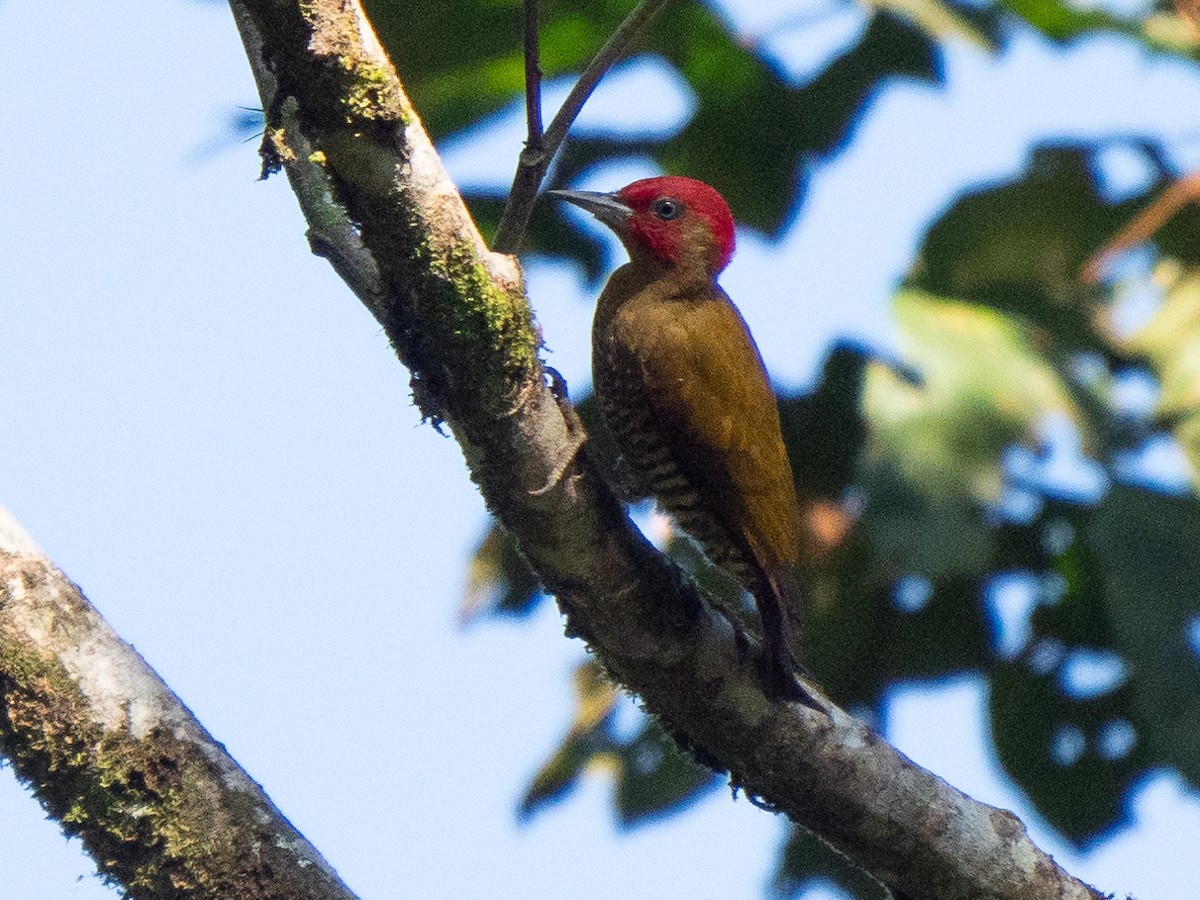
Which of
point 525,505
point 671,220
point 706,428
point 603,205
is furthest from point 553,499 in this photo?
point 603,205

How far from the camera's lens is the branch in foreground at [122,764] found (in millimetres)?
3129

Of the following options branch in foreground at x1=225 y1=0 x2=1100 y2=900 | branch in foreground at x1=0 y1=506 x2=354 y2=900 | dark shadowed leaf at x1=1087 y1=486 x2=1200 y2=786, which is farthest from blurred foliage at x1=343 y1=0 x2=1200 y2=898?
branch in foreground at x1=0 y1=506 x2=354 y2=900

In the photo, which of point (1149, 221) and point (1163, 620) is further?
point (1149, 221)

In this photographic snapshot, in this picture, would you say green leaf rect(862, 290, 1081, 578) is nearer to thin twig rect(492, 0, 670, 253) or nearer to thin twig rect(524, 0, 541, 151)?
thin twig rect(492, 0, 670, 253)

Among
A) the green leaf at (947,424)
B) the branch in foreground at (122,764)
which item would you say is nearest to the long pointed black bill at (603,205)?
the green leaf at (947,424)

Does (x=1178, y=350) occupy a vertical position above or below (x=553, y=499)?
below

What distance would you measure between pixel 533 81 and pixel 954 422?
2553mm

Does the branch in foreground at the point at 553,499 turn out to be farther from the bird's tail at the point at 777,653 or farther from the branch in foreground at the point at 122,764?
the branch in foreground at the point at 122,764

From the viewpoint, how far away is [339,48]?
2.71m

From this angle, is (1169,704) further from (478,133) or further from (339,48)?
(339,48)

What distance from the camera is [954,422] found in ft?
17.2

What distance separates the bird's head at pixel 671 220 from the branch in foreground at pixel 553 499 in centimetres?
148

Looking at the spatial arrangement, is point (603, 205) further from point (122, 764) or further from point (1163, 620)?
point (122, 764)

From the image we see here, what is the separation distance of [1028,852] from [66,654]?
87.3 inches
